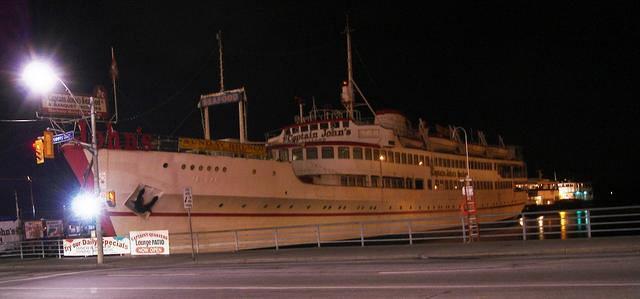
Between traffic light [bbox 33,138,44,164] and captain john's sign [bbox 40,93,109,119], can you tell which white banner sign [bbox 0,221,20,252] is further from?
traffic light [bbox 33,138,44,164]

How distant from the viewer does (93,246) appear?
24641 millimetres

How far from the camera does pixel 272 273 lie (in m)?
13.5

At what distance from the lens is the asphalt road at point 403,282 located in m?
8.52

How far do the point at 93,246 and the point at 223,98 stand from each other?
512 inches

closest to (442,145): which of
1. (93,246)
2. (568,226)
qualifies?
(568,226)

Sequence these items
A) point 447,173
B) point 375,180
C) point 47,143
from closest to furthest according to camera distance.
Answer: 1. point 47,143
2. point 375,180
3. point 447,173

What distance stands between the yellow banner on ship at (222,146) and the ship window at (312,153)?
13.8 ft

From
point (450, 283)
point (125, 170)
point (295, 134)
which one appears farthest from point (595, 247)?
point (295, 134)

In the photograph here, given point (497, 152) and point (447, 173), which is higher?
point (497, 152)

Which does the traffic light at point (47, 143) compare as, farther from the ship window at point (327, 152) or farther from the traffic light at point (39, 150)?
the ship window at point (327, 152)

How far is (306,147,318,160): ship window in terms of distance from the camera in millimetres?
34562

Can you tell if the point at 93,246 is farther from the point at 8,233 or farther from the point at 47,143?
the point at 8,233

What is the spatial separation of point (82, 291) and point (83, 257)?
15.1m

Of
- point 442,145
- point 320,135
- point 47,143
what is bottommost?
point 47,143
